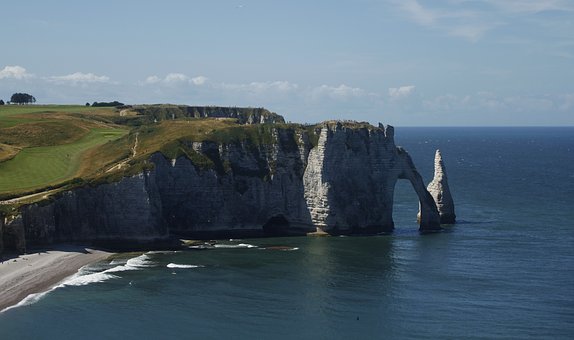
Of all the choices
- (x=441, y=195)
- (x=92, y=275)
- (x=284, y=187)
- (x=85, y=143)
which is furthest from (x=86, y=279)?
(x=441, y=195)

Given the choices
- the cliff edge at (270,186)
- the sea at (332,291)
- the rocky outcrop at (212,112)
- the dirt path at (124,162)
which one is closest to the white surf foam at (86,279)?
the sea at (332,291)

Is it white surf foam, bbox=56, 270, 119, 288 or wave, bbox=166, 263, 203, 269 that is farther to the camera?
wave, bbox=166, 263, 203, 269

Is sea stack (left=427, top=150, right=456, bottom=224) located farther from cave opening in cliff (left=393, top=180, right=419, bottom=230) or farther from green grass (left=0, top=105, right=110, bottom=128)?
green grass (left=0, top=105, right=110, bottom=128)

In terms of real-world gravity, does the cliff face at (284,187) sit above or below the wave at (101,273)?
above

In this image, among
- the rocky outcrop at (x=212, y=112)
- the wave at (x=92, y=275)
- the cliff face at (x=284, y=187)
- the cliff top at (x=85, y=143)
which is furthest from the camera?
the rocky outcrop at (x=212, y=112)

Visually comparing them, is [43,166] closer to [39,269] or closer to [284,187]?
[39,269]

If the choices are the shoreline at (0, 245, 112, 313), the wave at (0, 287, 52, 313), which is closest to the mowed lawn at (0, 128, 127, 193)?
the shoreline at (0, 245, 112, 313)

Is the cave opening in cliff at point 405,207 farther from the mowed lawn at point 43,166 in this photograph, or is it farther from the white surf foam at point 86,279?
the mowed lawn at point 43,166
